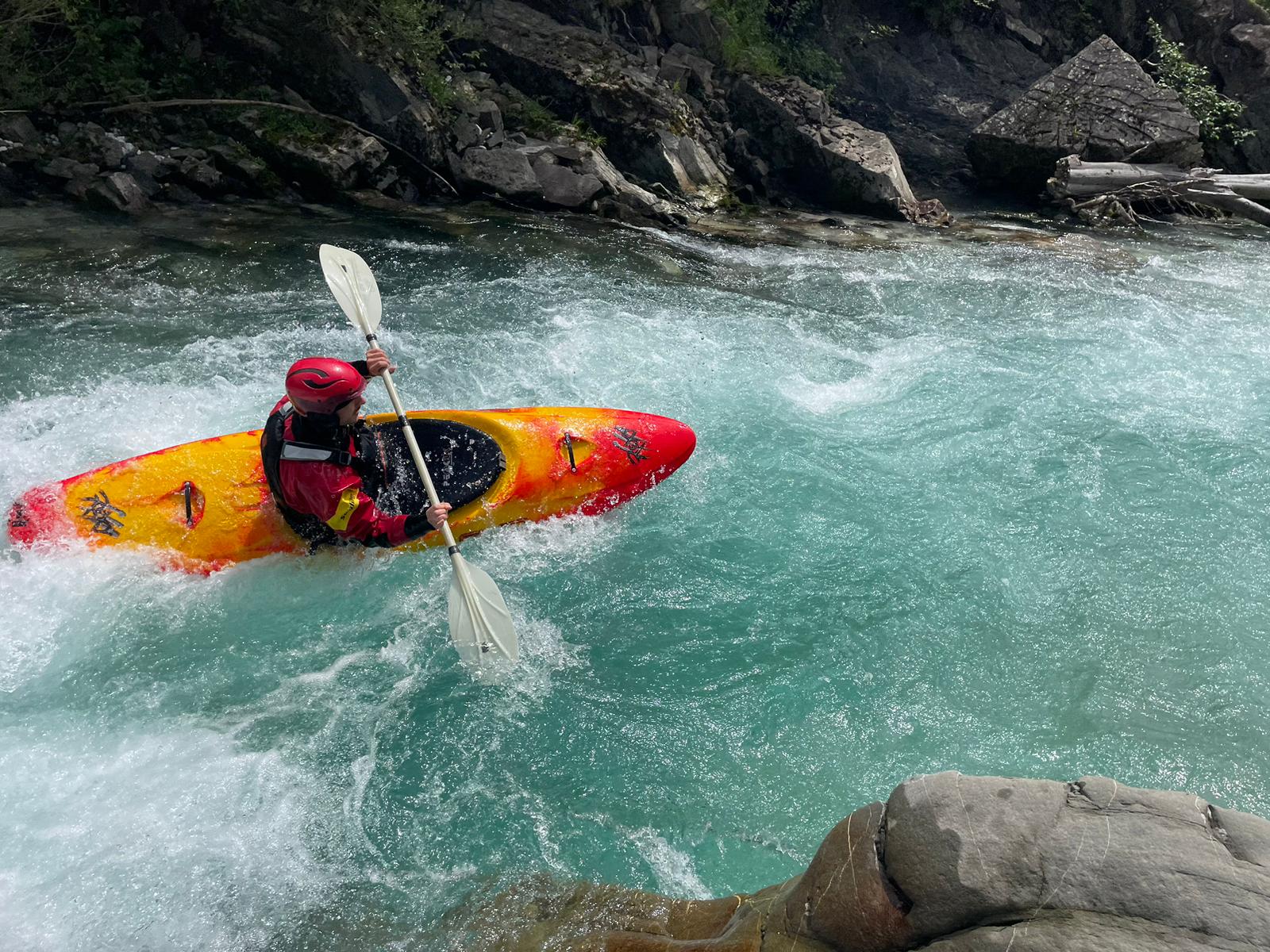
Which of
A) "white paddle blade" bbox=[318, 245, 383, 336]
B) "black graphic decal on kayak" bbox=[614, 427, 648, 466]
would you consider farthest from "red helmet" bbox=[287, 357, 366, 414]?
"black graphic decal on kayak" bbox=[614, 427, 648, 466]

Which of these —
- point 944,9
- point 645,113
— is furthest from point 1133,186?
point 645,113

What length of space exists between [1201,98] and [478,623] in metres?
11.5

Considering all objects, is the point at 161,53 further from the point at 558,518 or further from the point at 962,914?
the point at 962,914

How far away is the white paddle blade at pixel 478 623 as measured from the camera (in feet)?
11.2

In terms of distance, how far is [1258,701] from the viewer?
354cm

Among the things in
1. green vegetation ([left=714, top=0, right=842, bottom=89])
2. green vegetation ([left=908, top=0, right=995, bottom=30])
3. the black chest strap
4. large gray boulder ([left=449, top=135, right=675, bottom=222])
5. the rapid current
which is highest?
green vegetation ([left=908, top=0, right=995, bottom=30])

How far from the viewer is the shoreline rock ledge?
1.68m

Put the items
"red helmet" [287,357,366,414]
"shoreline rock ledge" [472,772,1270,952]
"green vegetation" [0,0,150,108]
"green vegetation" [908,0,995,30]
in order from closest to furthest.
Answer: "shoreline rock ledge" [472,772,1270,952] < "red helmet" [287,357,366,414] < "green vegetation" [0,0,150,108] < "green vegetation" [908,0,995,30]

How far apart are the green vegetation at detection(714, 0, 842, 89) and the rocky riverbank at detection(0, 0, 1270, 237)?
93 mm

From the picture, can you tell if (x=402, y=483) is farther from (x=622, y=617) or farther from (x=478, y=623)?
(x=622, y=617)

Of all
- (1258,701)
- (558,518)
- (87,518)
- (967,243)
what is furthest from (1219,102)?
(87,518)

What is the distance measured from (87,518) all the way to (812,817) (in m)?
3.14

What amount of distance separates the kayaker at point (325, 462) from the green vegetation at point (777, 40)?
8.51m

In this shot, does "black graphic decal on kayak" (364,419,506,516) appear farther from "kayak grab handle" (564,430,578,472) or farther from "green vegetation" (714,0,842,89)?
"green vegetation" (714,0,842,89)
